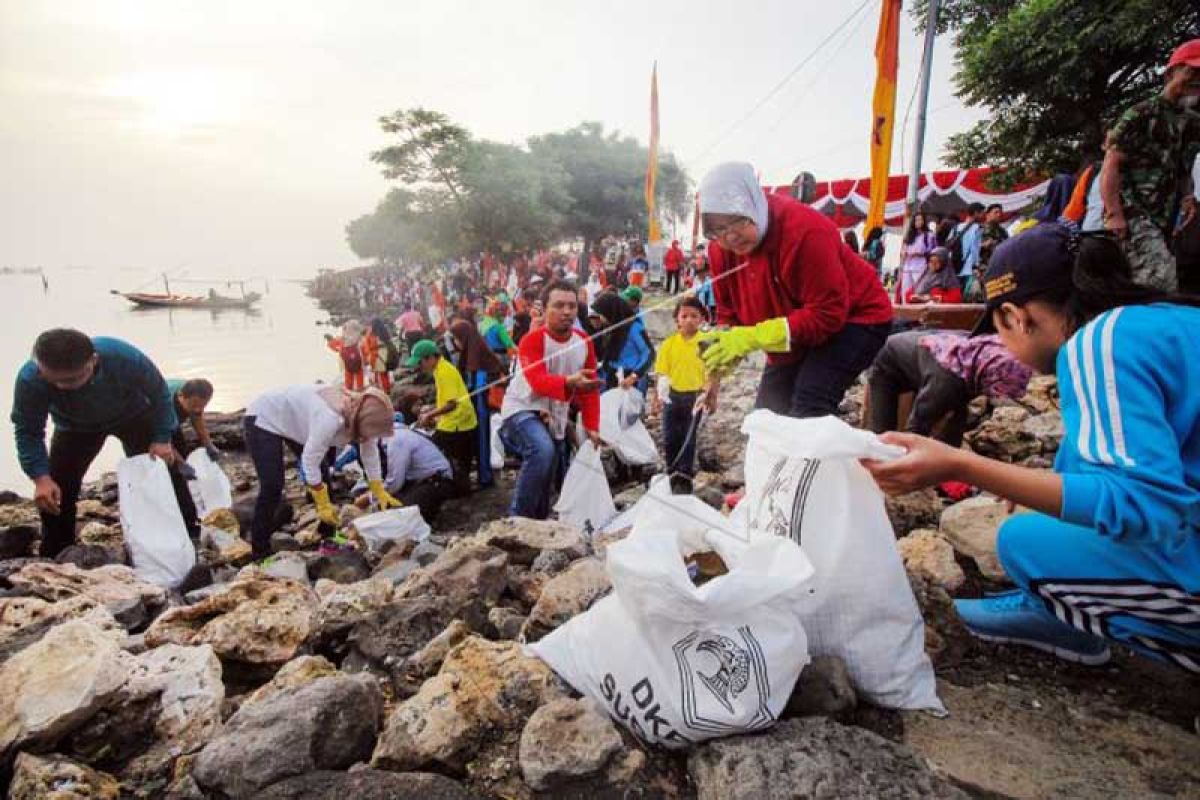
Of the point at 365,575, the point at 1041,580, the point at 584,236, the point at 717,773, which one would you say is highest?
the point at 584,236

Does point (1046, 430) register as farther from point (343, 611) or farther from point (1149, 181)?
point (343, 611)

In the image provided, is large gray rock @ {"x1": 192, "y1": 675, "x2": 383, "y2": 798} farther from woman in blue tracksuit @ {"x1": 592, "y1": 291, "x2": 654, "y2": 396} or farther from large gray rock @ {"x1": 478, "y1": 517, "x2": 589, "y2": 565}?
woman in blue tracksuit @ {"x1": 592, "y1": 291, "x2": 654, "y2": 396}

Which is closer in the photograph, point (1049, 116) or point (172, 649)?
point (172, 649)

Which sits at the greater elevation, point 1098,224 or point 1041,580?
point 1098,224

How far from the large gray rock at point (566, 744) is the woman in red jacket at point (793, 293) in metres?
1.51

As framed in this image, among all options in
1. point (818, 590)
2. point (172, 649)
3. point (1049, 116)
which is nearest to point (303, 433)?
point (172, 649)

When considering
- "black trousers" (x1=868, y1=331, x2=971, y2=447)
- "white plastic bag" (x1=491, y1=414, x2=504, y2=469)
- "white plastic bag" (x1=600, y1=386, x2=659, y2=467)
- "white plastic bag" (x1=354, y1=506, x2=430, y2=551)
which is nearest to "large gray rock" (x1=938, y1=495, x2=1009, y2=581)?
"black trousers" (x1=868, y1=331, x2=971, y2=447)

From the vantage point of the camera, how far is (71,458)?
3490 millimetres

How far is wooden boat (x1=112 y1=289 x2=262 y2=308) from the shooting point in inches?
1991

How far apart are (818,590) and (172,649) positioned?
1.98 meters

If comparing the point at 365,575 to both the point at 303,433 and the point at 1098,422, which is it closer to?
the point at 303,433

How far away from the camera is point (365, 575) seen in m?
3.66

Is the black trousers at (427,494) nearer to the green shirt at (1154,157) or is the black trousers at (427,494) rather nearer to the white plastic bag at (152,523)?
the white plastic bag at (152,523)

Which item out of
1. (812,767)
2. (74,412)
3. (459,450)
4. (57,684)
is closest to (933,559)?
(812,767)
